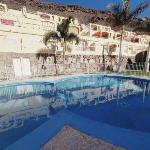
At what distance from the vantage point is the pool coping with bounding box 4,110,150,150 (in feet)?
21.1

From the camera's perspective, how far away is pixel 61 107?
10648 mm

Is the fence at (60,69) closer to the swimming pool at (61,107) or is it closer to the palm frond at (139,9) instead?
the swimming pool at (61,107)

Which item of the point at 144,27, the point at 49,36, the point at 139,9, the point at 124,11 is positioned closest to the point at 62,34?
the point at 49,36

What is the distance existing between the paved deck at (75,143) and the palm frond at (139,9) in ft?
64.2

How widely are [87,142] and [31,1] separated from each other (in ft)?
254

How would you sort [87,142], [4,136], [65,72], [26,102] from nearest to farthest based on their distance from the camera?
[87,142] < [4,136] < [26,102] < [65,72]

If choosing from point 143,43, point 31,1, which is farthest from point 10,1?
point 143,43

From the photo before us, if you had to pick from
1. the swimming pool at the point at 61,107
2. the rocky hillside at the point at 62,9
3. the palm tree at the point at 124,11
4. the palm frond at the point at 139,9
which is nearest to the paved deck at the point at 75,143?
the swimming pool at the point at 61,107

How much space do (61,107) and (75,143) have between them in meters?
4.26

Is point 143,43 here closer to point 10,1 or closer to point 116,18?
point 116,18

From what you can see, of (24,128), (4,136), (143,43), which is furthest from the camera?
(143,43)

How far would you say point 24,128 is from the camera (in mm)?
7695

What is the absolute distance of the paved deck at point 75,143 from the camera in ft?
20.4

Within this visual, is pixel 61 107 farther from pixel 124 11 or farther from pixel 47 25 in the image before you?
pixel 124 11
